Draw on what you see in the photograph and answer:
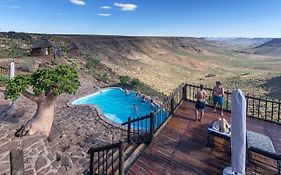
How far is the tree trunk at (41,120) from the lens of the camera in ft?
30.7

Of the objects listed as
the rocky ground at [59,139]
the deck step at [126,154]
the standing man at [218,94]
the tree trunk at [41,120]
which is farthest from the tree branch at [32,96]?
the standing man at [218,94]

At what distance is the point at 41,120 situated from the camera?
31.5 ft

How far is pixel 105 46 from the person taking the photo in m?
63.1

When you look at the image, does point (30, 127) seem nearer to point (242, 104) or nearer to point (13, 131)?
point (13, 131)

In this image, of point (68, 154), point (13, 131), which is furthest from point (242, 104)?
point (13, 131)

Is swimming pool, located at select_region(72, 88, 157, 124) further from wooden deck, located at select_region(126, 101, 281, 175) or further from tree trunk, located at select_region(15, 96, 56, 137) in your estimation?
wooden deck, located at select_region(126, 101, 281, 175)

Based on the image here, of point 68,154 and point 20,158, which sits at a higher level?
point 20,158

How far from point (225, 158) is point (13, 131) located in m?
7.92

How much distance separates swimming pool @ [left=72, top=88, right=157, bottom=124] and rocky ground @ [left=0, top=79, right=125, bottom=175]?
3.51m

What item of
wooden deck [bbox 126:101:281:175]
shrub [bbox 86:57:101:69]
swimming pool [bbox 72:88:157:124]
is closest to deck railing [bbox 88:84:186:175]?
wooden deck [bbox 126:101:281:175]

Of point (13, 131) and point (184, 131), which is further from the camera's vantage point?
point (13, 131)

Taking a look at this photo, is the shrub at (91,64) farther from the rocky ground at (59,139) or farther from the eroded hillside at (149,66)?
the rocky ground at (59,139)

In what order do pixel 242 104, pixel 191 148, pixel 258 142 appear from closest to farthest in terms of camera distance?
pixel 242 104, pixel 258 142, pixel 191 148

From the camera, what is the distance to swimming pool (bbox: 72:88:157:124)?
1774 centimetres
